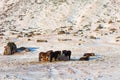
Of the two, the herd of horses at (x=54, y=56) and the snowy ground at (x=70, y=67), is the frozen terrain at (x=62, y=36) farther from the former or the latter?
the herd of horses at (x=54, y=56)

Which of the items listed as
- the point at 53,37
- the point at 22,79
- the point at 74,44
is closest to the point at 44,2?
the point at 53,37

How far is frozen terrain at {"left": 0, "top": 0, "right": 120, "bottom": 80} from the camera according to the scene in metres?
17.9

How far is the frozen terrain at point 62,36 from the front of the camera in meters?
17.9

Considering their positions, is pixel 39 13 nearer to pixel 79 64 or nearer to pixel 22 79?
pixel 79 64

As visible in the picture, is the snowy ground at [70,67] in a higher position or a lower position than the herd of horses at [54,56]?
lower

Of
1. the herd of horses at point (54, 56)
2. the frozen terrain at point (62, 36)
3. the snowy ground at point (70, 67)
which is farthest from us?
the herd of horses at point (54, 56)

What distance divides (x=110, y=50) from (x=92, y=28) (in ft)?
45.6

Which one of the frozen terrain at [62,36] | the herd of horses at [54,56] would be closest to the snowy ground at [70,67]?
the frozen terrain at [62,36]

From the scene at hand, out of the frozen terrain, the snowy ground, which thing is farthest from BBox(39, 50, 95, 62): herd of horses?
the frozen terrain

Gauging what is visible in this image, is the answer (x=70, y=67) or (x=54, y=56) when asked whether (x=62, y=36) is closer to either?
(x=54, y=56)

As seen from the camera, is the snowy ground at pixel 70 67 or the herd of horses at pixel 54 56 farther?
the herd of horses at pixel 54 56

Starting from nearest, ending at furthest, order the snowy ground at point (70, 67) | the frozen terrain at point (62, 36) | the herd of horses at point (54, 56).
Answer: the snowy ground at point (70, 67) → the frozen terrain at point (62, 36) → the herd of horses at point (54, 56)

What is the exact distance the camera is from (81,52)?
2716cm

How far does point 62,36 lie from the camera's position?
120 ft
